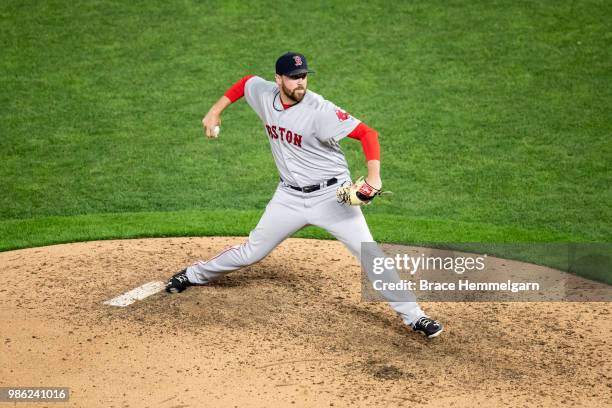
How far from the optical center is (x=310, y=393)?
538 centimetres

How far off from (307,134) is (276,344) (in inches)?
57.3

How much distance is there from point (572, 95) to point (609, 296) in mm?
4614

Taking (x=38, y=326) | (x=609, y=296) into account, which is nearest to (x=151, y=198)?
(x=38, y=326)

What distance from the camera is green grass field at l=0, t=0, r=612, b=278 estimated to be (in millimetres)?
8766

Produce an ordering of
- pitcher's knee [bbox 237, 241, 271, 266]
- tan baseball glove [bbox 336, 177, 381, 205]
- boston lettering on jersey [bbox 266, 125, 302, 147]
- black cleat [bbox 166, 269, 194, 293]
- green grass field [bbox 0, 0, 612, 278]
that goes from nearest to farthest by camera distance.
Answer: tan baseball glove [bbox 336, 177, 381, 205], boston lettering on jersey [bbox 266, 125, 302, 147], pitcher's knee [bbox 237, 241, 271, 266], black cleat [bbox 166, 269, 194, 293], green grass field [bbox 0, 0, 612, 278]

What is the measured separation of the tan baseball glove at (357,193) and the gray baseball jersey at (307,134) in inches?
11.1

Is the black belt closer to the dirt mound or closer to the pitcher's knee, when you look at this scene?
the pitcher's knee

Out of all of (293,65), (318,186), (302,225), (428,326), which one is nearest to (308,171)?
(318,186)

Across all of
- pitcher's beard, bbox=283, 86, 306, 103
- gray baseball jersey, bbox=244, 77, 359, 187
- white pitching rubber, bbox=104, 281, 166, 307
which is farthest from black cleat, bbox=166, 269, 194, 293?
pitcher's beard, bbox=283, 86, 306, 103

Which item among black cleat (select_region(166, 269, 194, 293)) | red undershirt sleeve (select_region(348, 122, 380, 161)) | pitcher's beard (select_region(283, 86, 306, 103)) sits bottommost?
black cleat (select_region(166, 269, 194, 293))

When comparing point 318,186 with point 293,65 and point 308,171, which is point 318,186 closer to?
point 308,171

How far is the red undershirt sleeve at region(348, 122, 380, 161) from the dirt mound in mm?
1302

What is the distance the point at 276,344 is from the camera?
604 cm

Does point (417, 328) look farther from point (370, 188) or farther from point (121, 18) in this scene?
point (121, 18)
